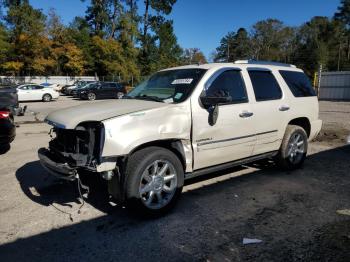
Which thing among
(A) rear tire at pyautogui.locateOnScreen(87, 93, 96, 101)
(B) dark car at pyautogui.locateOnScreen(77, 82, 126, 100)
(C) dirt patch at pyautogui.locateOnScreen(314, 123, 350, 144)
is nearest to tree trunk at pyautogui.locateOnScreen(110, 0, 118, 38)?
(B) dark car at pyautogui.locateOnScreen(77, 82, 126, 100)

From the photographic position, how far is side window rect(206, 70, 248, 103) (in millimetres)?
4560

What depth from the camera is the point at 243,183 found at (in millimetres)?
5383

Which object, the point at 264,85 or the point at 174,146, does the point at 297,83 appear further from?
the point at 174,146

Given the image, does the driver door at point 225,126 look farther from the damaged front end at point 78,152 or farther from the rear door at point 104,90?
the rear door at point 104,90

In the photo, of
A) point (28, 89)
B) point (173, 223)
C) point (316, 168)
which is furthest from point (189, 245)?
point (28, 89)

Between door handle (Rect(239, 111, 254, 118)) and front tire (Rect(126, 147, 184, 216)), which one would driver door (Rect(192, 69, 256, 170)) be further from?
front tire (Rect(126, 147, 184, 216))

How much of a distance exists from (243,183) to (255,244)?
1.98 m

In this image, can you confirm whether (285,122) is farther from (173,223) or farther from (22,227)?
(22,227)

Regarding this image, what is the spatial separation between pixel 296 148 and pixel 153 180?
3.28m

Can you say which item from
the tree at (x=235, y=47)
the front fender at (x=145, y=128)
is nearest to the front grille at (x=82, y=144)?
the front fender at (x=145, y=128)

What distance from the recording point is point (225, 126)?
180 inches

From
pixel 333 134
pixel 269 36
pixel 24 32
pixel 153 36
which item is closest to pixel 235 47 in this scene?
pixel 269 36

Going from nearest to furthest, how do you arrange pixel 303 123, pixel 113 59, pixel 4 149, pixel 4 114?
pixel 303 123 < pixel 4 114 < pixel 4 149 < pixel 113 59

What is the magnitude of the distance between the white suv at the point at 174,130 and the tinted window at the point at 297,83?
0.06 meters
